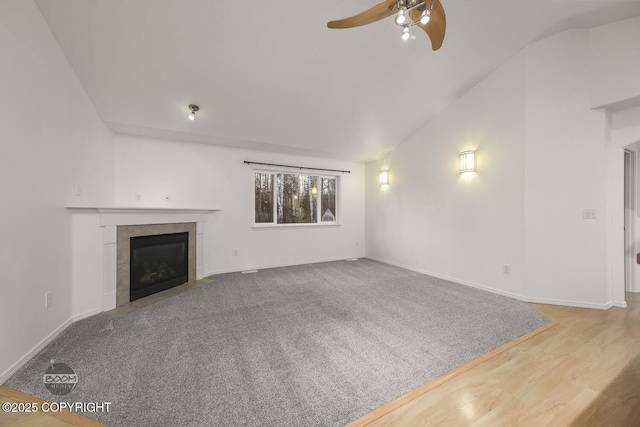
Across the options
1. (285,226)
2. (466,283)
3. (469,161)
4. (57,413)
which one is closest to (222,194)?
(285,226)

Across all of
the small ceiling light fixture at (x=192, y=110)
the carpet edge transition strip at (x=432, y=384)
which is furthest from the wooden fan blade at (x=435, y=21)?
the small ceiling light fixture at (x=192, y=110)

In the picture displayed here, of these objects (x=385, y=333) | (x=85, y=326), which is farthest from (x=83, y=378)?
(x=385, y=333)

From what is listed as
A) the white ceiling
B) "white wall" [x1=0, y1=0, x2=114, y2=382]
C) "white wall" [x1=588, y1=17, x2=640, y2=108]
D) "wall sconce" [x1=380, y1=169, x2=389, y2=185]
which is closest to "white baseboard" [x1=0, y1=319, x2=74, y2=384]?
"white wall" [x1=0, y1=0, x2=114, y2=382]

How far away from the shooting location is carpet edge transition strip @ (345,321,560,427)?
1.31m

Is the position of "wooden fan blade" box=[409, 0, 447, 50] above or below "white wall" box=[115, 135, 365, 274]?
above

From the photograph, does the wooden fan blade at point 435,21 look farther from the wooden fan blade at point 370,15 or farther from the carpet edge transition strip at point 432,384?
the carpet edge transition strip at point 432,384

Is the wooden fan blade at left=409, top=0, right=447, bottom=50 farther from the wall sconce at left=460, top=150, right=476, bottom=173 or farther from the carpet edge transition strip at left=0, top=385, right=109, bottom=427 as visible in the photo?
the carpet edge transition strip at left=0, top=385, right=109, bottom=427

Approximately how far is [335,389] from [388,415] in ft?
1.10

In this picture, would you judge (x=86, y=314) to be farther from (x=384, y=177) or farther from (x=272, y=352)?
(x=384, y=177)

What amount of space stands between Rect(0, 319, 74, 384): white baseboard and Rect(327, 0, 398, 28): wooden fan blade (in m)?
3.23

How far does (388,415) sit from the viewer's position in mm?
1330

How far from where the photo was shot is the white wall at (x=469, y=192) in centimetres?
311

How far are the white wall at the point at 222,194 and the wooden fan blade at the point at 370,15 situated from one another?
333cm

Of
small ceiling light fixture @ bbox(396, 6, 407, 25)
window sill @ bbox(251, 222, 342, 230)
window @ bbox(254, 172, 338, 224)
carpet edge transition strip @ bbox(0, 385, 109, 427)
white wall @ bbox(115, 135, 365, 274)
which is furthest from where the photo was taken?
window @ bbox(254, 172, 338, 224)
